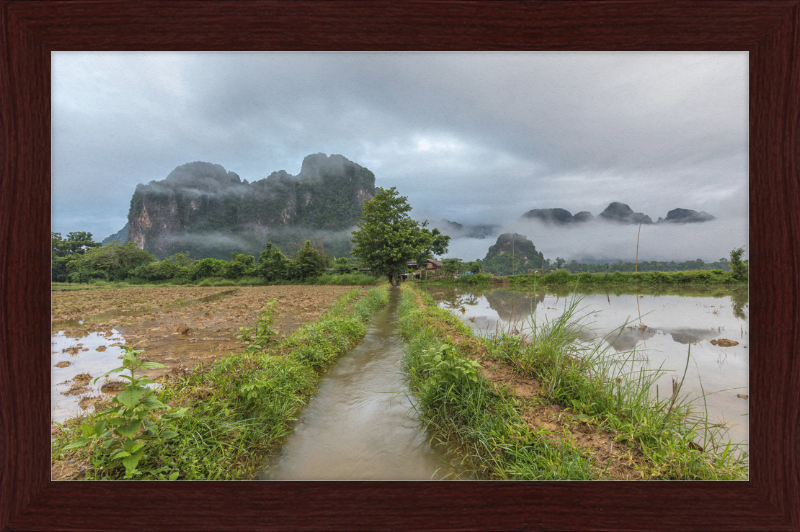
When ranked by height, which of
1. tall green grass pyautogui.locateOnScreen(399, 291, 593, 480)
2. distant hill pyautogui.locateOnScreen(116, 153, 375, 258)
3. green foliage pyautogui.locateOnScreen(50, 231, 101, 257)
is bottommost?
tall green grass pyautogui.locateOnScreen(399, 291, 593, 480)

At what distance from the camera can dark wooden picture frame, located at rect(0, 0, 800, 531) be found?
1135 mm

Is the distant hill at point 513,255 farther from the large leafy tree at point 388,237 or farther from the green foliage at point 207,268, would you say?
the green foliage at point 207,268

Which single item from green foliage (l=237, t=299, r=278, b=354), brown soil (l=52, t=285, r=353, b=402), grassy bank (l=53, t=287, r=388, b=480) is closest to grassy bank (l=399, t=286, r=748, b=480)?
grassy bank (l=53, t=287, r=388, b=480)

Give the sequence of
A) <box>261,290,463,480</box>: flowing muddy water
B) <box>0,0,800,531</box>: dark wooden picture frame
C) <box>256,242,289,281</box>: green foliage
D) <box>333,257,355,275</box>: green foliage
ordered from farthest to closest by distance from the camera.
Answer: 1. <box>333,257,355,275</box>: green foliage
2. <box>256,242,289,281</box>: green foliage
3. <box>261,290,463,480</box>: flowing muddy water
4. <box>0,0,800,531</box>: dark wooden picture frame

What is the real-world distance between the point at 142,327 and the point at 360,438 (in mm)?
4623

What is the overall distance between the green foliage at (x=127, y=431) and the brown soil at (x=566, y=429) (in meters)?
2.36

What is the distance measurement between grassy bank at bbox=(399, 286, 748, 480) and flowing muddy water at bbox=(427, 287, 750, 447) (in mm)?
143

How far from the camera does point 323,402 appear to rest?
2.94 metres

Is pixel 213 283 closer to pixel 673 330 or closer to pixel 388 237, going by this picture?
pixel 388 237

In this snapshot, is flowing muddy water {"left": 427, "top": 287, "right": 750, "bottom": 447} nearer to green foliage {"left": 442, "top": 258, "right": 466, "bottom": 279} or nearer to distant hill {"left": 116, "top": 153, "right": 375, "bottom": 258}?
distant hill {"left": 116, "top": 153, "right": 375, "bottom": 258}

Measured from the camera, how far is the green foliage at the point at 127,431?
1.23 m

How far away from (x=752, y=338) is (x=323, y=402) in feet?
11.0
